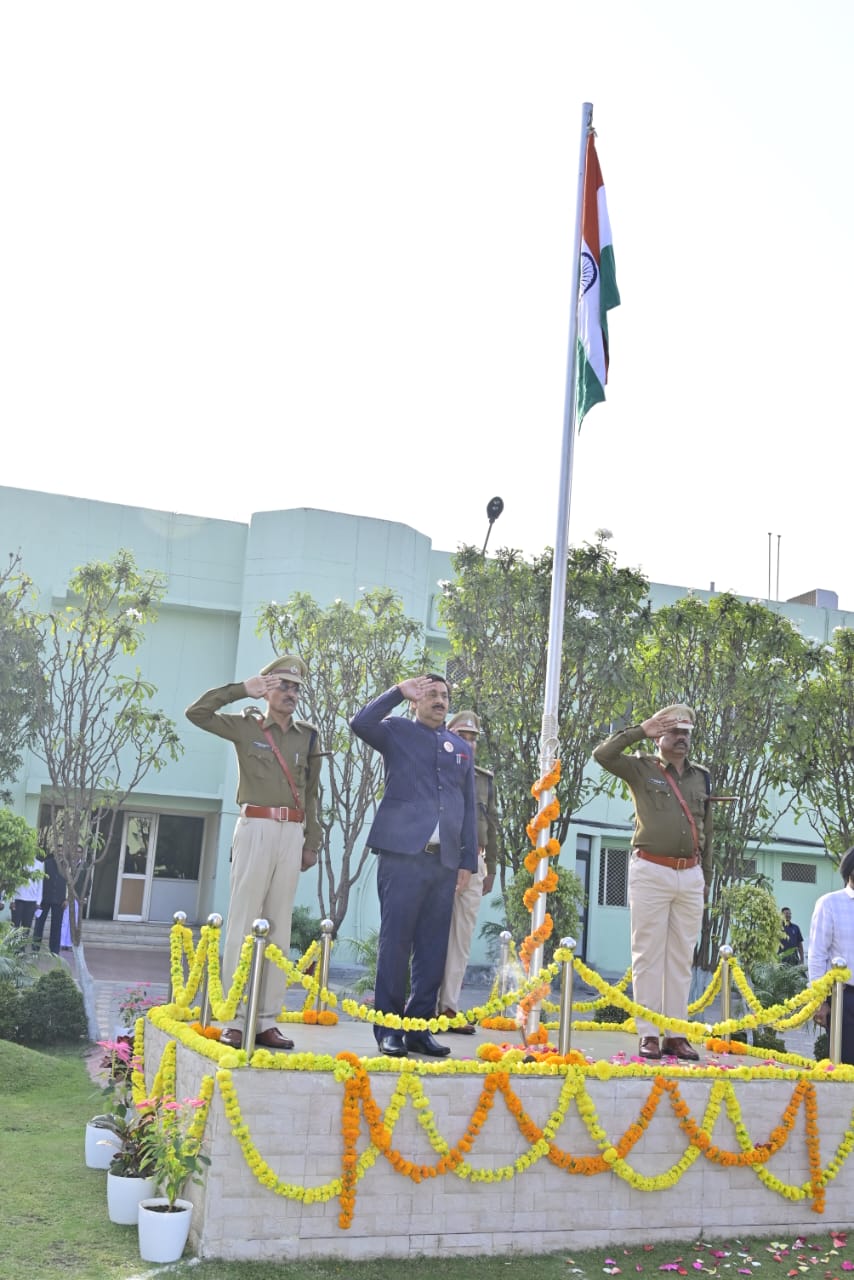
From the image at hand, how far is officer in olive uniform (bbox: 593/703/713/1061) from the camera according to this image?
706cm

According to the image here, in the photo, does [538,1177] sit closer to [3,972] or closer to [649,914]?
[649,914]

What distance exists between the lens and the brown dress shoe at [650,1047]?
22.5 feet

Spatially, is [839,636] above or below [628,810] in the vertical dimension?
above

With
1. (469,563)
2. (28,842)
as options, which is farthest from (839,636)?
(28,842)

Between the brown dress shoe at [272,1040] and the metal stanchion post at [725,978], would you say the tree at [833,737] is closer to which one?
the metal stanchion post at [725,978]

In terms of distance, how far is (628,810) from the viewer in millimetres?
23016

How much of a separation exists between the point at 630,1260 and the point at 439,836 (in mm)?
2149

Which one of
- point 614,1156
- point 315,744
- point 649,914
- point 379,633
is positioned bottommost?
point 614,1156

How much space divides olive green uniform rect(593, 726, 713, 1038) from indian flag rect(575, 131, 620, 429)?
2.46 metres

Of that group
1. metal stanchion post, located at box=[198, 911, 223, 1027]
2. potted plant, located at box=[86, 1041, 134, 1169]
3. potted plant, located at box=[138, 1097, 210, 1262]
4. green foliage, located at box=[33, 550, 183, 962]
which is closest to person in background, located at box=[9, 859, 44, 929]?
green foliage, located at box=[33, 550, 183, 962]

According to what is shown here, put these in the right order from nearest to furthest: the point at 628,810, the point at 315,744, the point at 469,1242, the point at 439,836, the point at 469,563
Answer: the point at 469,1242 < the point at 439,836 < the point at 315,744 < the point at 469,563 < the point at 628,810

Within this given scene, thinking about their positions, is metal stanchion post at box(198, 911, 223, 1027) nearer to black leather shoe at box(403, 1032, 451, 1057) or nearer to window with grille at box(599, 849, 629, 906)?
black leather shoe at box(403, 1032, 451, 1057)

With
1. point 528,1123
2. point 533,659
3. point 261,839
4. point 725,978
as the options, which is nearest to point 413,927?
point 261,839

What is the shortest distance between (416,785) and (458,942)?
2535mm
